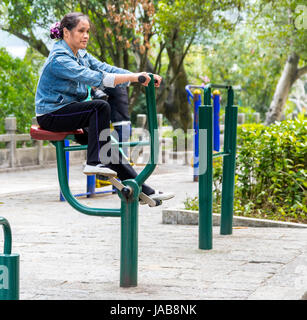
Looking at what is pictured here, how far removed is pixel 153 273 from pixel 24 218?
3.68 meters

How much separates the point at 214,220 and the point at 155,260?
79.7 inches

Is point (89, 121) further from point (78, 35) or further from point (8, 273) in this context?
point (8, 273)

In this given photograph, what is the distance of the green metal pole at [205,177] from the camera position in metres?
6.12

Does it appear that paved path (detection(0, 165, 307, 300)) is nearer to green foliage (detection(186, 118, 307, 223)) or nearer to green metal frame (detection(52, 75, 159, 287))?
green metal frame (detection(52, 75, 159, 287))

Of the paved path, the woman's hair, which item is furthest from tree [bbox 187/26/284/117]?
the woman's hair

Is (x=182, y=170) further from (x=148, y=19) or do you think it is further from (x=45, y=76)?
(x=45, y=76)

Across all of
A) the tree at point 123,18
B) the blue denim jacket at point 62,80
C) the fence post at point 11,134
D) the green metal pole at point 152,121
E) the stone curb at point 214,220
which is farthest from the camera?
the fence post at point 11,134

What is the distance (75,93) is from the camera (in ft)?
16.9

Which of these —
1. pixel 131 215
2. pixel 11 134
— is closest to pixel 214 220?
pixel 131 215

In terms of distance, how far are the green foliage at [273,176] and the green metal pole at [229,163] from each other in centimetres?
87

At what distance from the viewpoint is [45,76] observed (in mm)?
5086

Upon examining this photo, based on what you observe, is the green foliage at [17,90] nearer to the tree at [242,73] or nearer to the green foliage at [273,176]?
the green foliage at [273,176]

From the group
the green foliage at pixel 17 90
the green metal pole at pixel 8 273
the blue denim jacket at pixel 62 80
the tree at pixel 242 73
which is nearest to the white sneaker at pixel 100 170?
the blue denim jacket at pixel 62 80
